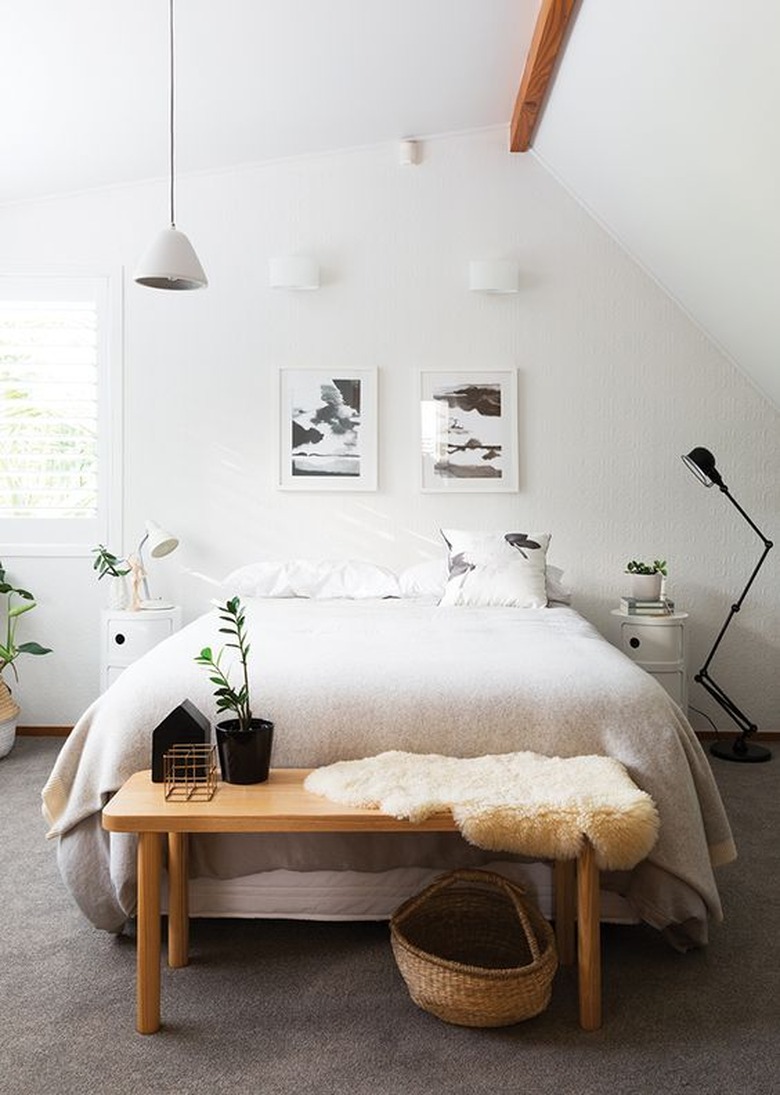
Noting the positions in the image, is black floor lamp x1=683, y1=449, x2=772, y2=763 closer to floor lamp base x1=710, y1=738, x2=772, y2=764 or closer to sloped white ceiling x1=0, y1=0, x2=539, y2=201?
floor lamp base x1=710, y1=738, x2=772, y2=764

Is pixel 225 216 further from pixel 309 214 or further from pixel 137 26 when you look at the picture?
pixel 137 26

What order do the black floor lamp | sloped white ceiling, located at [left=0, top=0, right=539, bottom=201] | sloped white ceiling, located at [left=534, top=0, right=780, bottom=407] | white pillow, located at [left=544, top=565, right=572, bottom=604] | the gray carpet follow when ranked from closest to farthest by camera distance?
the gray carpet, sloped white ceiling, located at [left=534, top=0, right=780, bottom=407], sloped white ceiling, located at [left=0, top=0, right=539, bottom=201], white pillow, located at [left=544, top=565, right=572, bottom=604], the black floor lamp

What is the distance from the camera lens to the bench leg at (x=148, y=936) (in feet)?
6.69

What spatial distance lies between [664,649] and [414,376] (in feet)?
5.56

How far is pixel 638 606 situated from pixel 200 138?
2.80 meters

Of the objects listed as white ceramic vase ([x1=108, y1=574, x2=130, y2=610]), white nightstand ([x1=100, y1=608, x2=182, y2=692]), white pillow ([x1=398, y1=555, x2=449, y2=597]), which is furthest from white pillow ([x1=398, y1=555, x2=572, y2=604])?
white ceramic vase ([x1=108, y1=574, x2=130, y2=610])

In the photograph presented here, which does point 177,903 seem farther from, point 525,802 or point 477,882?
point 525,802

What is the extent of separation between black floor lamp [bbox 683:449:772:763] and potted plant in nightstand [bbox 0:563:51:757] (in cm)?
304

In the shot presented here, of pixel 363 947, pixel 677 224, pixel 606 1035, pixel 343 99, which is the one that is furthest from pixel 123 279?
pixel 606 1035

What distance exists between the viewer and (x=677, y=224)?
3.89m

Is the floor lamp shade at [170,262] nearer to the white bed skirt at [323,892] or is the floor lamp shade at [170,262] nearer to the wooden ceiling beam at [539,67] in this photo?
the wooden ceiling beam at [539,67]

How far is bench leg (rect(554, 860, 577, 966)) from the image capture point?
239 cm

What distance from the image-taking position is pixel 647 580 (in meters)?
4.35

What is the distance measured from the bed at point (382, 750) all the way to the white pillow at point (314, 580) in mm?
1561
